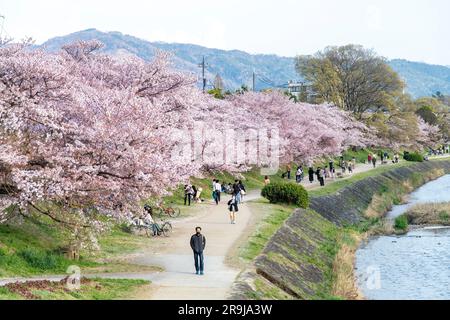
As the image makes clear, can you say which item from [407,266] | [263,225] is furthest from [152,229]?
[407,266]

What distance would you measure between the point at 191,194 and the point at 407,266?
15.1 metres

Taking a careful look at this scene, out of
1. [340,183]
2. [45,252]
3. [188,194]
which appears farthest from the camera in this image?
[340,183]

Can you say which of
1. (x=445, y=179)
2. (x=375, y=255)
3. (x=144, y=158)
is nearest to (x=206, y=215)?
(x=375, y=255)

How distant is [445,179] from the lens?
84.2 m

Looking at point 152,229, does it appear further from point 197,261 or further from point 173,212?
point 197,261

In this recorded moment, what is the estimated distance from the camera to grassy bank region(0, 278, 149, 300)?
15969 millimetres

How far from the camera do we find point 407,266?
106ft

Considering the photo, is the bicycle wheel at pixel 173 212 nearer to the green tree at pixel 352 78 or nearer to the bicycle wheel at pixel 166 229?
the bicycle wheel at pixel 166 229

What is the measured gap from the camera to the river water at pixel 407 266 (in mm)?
26922

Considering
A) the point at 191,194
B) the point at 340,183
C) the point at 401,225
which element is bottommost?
the point at 401,225

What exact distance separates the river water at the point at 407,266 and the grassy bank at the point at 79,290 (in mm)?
10925

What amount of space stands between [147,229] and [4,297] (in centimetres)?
1470

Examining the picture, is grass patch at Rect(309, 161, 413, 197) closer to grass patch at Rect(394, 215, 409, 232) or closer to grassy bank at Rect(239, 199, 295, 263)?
grass patch at Rect(394, 215, 409, 232)

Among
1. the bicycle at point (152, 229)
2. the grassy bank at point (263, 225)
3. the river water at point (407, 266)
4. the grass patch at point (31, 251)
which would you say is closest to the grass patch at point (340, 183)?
the grassy bank at point (263, 225)
